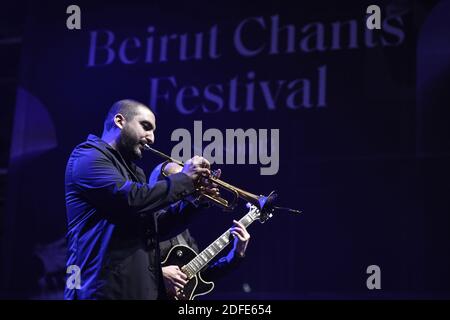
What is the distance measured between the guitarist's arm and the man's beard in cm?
95

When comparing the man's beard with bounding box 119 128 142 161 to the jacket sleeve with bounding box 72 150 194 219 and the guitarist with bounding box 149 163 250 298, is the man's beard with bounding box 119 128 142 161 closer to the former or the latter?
the jacket sleeve with bounding box 72 150 194 219

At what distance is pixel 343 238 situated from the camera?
4547 millimetres

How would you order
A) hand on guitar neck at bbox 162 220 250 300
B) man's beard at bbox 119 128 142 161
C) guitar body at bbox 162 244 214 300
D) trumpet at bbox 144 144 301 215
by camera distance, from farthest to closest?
guitar body at bbox 162 244 214 300 → hand on guitar neck at bbox 162 220 250 300 → trumpet at bbox 144 144 301 215 → man's beard at bbox 119 128 142 161

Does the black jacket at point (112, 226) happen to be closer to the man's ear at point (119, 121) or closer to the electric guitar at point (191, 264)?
the man's ear at point (119, 121)

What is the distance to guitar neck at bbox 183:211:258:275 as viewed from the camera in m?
3.81

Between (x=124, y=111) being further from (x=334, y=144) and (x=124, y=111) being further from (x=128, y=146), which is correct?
(x=334, y=144)

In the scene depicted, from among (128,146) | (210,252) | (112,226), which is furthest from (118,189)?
(210,252)

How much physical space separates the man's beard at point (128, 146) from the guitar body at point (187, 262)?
802 millimetres

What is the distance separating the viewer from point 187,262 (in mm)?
3812

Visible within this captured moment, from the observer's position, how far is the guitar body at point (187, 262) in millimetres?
3762

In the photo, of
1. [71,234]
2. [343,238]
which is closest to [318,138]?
[343,238]

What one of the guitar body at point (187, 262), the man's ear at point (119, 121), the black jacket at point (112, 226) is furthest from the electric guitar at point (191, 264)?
the man's ear at point (119, 121)

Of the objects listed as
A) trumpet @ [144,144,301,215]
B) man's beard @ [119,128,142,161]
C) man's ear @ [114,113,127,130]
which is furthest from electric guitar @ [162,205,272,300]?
man's ear @ [114,113,127,130]
